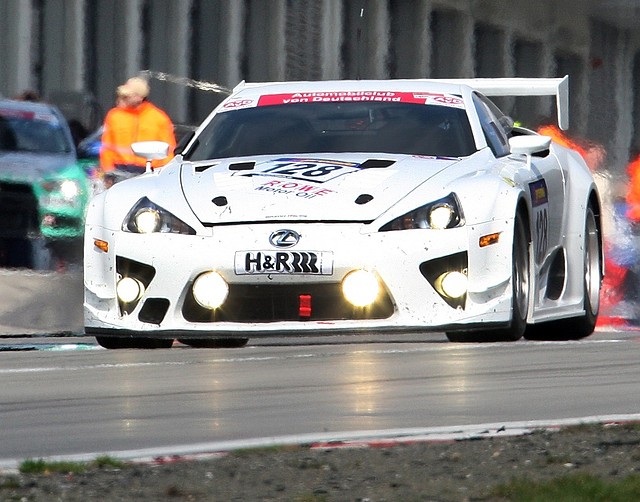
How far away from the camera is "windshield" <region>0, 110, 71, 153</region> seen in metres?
19.6

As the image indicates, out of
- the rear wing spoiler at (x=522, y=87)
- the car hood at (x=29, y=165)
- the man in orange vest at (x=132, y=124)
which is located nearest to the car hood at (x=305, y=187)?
the rear wing spoiler at (x=522, y=87)

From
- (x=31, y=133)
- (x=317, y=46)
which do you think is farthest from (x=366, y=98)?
(x=317, y=46)

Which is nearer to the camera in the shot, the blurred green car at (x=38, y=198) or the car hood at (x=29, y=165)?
the blurred green car at (x=38, y=198)

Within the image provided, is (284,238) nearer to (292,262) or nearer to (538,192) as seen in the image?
(292,262)

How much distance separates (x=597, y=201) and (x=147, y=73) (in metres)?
23.2

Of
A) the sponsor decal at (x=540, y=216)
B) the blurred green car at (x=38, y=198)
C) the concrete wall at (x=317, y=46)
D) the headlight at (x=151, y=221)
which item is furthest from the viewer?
the concrete wall at (x=317, y=46)

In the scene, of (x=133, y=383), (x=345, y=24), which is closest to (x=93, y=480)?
(x=133, y=383)

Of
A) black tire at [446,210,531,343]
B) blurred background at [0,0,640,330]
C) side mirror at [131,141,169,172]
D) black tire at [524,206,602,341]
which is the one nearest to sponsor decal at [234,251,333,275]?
black tire at [446,210,531,343]

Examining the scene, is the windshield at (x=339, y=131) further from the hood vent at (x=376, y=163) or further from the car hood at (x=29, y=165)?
the car hood at (x=29, y=165)

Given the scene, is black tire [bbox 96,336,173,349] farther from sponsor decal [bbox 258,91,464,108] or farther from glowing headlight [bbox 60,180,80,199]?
glowing headlight [bbox 60,180,80,199]

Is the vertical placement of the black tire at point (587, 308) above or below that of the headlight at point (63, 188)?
below

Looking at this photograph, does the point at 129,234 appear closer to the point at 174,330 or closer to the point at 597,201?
the point at 174,330

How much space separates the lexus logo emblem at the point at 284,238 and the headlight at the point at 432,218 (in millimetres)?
402

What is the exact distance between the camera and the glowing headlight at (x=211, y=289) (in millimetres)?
10070
